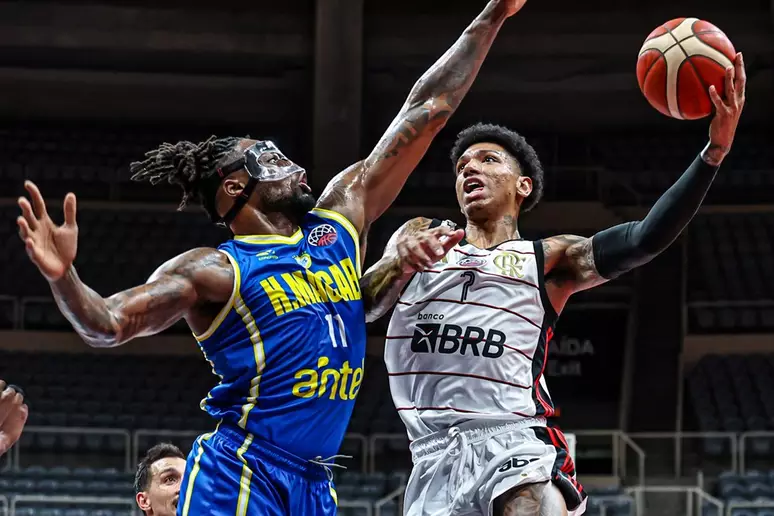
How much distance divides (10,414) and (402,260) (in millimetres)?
1545

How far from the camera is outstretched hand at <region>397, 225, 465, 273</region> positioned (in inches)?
171

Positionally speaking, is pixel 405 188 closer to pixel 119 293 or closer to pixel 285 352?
pixel 285 352

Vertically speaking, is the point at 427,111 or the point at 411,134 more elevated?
the point at 427,111

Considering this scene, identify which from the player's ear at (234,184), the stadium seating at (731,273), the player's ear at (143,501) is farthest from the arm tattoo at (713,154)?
the stadium seating at (731,273)

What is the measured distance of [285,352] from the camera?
429 cm

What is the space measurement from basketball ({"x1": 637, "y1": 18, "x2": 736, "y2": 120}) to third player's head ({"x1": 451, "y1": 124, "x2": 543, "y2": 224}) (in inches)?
25.3

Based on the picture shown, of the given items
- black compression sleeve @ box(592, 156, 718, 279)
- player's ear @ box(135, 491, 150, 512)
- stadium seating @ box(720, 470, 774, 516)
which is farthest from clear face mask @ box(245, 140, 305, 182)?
stadium seating @ box(720, 470, 774, 516)

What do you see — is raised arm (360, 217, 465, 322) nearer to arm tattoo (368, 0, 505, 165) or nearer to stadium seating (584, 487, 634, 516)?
arm tattoo (368, 0, 505, 165)

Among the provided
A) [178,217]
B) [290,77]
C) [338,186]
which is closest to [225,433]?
[338,186]

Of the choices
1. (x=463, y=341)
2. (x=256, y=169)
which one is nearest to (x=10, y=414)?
(x=256, y=169)

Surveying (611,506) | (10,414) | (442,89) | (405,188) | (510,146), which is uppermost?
(405,188)

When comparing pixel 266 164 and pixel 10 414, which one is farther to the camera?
pixel 266 164

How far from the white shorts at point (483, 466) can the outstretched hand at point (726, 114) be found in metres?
1.35

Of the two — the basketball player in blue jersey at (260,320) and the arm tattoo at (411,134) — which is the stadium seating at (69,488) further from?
the basketball player in blue jersey at (260,320)
